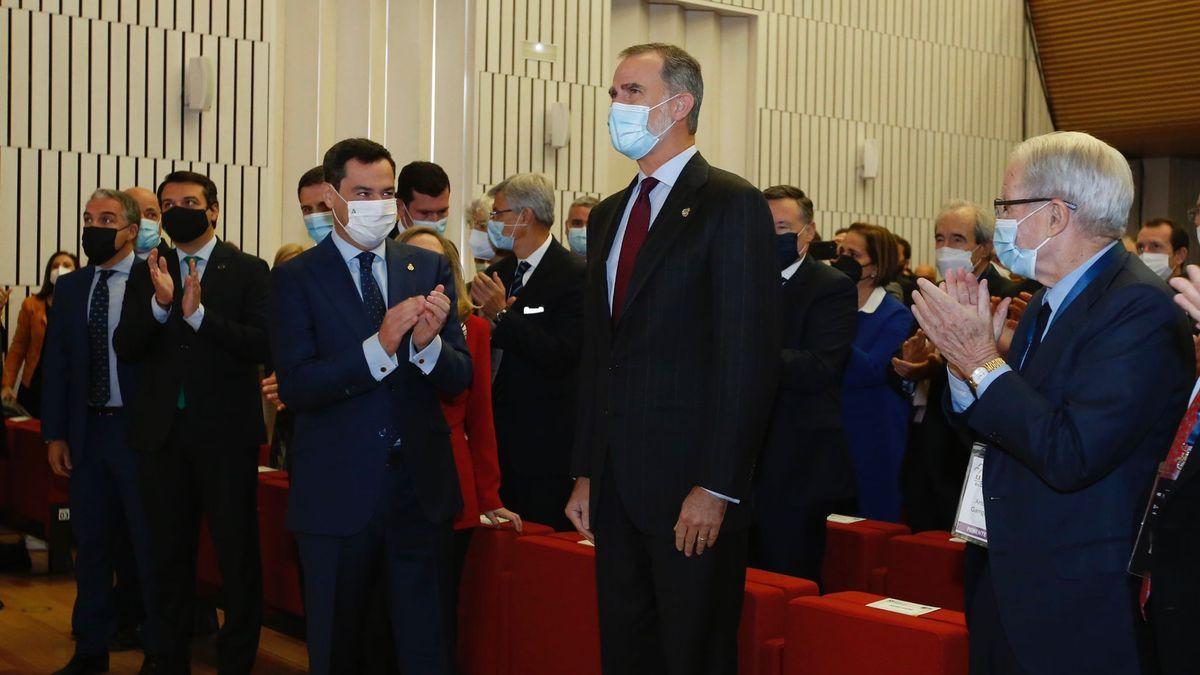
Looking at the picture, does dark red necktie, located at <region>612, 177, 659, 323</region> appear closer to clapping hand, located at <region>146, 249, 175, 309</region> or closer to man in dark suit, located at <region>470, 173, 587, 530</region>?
man in dark suit, located at <region>470, 173, 587, 530</region>

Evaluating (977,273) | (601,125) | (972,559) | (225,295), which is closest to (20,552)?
(225,295)

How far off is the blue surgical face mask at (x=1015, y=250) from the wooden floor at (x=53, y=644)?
9.60 ft

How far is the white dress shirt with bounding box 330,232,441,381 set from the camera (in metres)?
2.85

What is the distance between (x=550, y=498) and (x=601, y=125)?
6589 mm

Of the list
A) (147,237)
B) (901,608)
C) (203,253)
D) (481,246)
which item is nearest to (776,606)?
(901,608)

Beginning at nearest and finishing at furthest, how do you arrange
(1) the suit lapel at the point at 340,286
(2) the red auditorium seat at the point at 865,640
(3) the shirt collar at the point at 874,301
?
1. (2) the red auditorium seat at the point at 865,640
2. (1) the suit lapel at the point at 340,286
3. (3) the shirt collar at the point at 874,301

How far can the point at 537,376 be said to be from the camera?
4211 mm

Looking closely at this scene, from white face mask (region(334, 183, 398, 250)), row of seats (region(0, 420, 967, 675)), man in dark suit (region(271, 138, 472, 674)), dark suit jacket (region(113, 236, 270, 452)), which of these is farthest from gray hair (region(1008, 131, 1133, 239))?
dark suit jacket (region(113, 236, 270, 452))

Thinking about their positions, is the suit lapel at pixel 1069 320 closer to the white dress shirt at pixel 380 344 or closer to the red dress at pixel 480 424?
the white dress shirt at pixel 380 344

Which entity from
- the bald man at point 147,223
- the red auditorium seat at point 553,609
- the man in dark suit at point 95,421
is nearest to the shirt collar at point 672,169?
the red auditorium seat at point 553,609

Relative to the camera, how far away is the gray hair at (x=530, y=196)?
4266 mm

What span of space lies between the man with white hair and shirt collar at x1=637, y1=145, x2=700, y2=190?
67 centimetres

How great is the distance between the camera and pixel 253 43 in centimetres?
874

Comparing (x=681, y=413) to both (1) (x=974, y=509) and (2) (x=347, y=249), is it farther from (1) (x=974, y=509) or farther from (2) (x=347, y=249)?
(2) (x=347, y=249)
